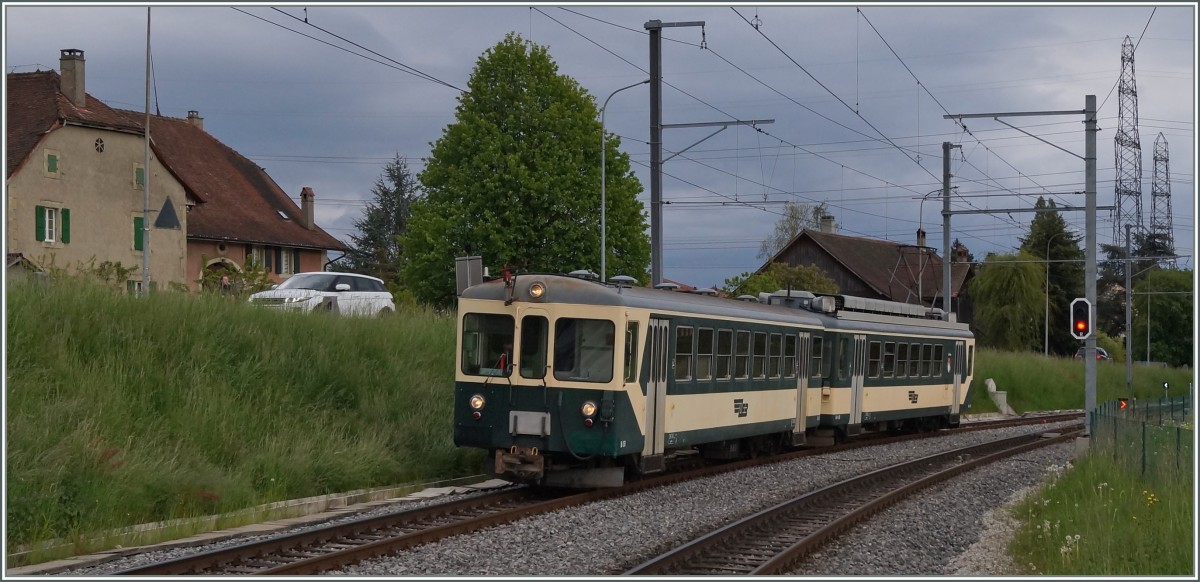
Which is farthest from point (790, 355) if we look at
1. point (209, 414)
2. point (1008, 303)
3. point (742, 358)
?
point (1008, 303)

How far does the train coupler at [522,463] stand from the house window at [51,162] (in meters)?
33.1

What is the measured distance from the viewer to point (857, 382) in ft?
83.9

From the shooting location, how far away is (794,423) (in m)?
22.5

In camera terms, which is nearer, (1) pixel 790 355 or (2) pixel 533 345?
(2) pixel 533 345

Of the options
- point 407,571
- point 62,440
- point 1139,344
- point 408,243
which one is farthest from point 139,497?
point 1139,344

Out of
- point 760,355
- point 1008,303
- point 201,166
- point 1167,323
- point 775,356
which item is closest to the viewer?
point 760,355

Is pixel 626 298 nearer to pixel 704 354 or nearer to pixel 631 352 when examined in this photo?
pixel 631 352

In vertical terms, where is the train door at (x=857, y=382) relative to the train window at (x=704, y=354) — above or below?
below

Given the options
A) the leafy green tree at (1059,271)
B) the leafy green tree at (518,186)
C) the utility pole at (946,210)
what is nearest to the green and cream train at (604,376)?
the utility pole at (946,210)

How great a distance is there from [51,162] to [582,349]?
110 feet

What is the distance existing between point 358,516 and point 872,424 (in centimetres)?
1697

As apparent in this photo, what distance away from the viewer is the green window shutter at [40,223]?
43250 millimetres

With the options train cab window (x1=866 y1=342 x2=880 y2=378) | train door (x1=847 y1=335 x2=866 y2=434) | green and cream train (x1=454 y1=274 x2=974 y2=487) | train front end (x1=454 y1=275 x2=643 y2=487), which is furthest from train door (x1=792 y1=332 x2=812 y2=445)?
train front end (x1=454 y1=275 x2=643 y2=487)

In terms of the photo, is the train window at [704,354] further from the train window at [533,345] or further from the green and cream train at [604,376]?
the train window at [533,345]
